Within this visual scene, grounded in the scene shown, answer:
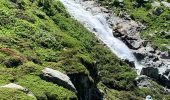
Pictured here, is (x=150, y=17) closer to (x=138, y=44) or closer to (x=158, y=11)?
(x=158, y=11)

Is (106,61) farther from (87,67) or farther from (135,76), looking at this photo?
(87,67)

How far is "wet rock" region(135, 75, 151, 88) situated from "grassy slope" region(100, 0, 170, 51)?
1631 cm

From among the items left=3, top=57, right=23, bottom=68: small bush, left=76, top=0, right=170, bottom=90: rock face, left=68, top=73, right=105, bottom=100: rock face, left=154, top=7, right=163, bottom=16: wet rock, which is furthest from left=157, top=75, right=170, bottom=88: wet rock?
left=3, top=57, right=23, bottom=68: small bush

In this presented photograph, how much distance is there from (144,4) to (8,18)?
183 feet

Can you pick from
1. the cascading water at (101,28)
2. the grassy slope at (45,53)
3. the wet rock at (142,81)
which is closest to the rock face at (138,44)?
the cascading water at (101,28)


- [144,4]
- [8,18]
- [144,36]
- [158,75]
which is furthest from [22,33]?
[144,4]

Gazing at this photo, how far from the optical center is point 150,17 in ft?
308

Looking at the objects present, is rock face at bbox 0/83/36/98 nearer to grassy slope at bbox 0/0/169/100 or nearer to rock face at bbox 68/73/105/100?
grassy slope at bbox 0/0/169/100

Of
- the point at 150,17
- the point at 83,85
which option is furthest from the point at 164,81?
the point at 83,85

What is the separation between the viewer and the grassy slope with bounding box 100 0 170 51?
84.1 metres

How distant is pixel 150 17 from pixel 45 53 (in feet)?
178

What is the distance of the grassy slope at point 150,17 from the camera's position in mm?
84125

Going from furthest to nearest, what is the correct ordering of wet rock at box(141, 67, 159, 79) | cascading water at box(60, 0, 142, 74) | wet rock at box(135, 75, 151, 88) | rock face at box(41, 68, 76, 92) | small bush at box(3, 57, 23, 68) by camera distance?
cascading water at box(60, 0, 142, 74) → wet rock at box(141, 67, 159, 79) → wet rock at box(135, 75, 151, 88) → small bush at box(3, 57, 23, 68) → rock face at box(41, 68, 76, 92)

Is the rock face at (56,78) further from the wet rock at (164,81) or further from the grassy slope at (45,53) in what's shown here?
the wet rock at (164,81)
